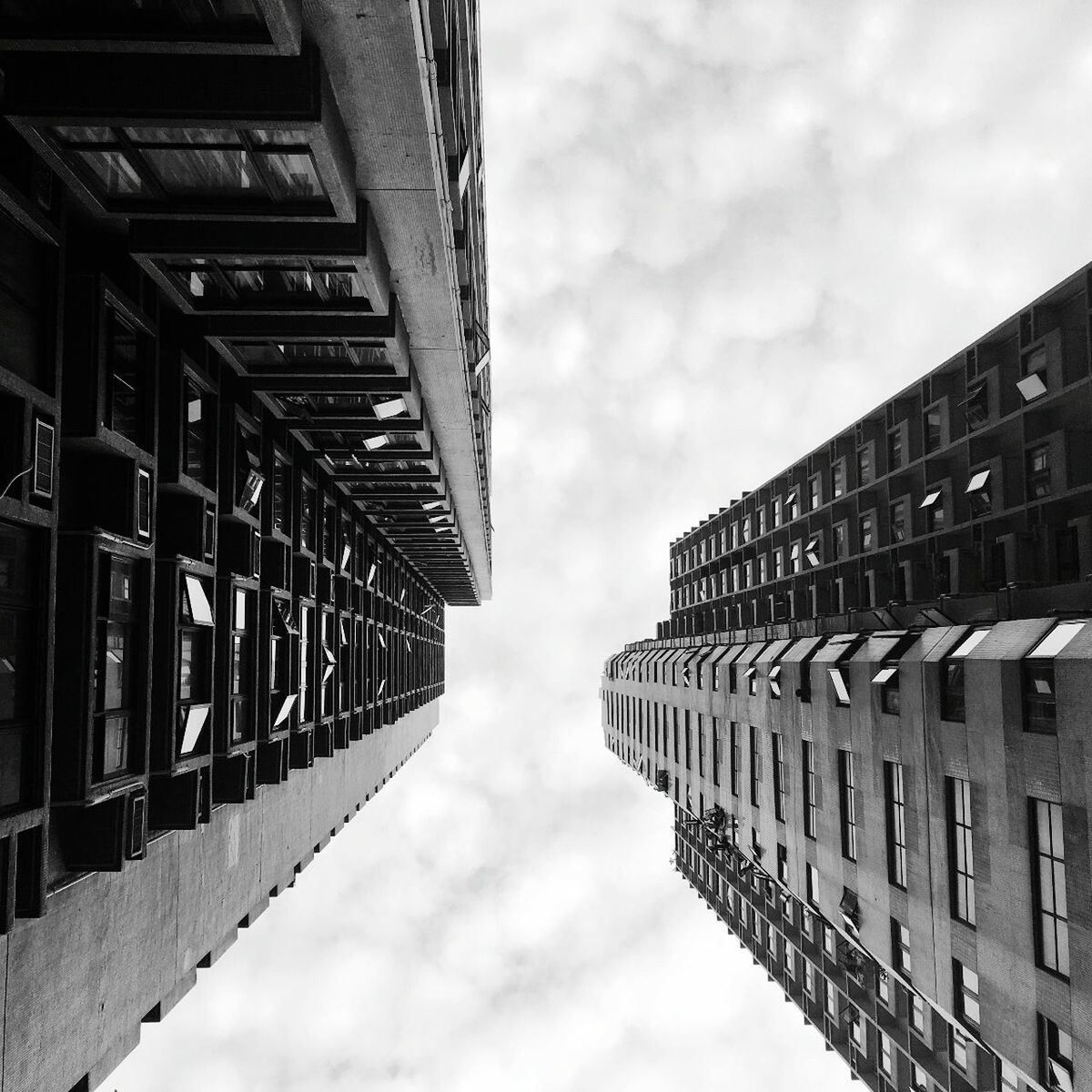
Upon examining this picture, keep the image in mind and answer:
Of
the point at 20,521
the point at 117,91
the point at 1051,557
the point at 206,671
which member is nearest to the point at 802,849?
the point at 1051,557

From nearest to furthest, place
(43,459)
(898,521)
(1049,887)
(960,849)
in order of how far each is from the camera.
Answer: (43,459), (1049,887), (960,849), (898,521)

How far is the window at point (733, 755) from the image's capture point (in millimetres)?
42131

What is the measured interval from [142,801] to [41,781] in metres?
4.01

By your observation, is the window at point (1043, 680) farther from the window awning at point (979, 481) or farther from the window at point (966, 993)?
the window awning at point (979, 481)

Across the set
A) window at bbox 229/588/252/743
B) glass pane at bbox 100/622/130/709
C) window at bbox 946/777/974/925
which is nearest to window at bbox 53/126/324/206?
glass pane at bbox 100/622/130/709

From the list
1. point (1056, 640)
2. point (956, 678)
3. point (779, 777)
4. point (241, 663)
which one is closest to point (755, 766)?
point (779, 777)

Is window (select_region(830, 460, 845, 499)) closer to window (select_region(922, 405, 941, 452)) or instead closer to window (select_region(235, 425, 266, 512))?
window (select_region(922, 405, 941, 452))

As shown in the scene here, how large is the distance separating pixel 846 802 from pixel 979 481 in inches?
526

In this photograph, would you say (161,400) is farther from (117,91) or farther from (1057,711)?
(1057,711)

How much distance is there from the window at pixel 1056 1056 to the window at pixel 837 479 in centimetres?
2865

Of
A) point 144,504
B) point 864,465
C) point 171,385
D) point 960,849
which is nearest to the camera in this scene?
point 144,504

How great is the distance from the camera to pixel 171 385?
63.7 feet

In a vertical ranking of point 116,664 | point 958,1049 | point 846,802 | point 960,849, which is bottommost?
point 958,1049

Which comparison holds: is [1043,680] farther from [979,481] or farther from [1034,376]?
[1034,376]
